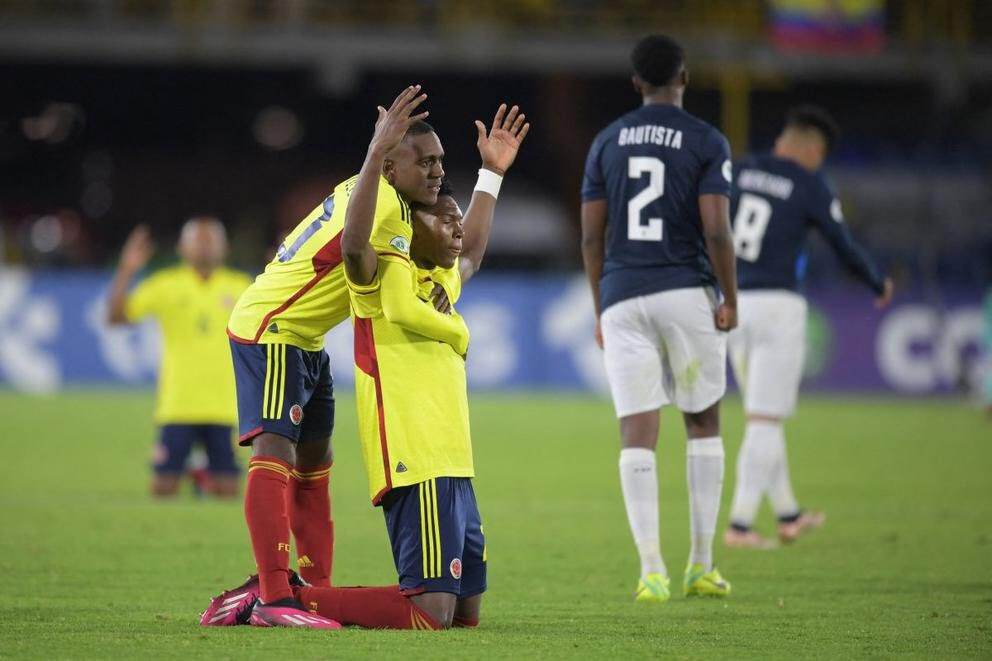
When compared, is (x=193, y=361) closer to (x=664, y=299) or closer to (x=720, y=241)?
(x=664, y=299)

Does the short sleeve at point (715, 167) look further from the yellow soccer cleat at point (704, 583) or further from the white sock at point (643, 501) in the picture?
the yellow soccer cleat at point (704, 583)

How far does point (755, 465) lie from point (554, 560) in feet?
4.54

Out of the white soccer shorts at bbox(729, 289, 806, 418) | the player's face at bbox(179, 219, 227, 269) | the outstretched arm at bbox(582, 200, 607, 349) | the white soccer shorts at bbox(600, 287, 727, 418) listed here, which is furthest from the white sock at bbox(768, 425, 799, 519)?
the player's face at bbox(179, 219, 227, 269)

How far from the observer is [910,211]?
3102 centimetres

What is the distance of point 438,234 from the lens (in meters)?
5.75

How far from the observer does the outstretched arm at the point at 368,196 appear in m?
5.37

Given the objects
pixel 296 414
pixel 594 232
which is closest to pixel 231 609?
pixel 296 414

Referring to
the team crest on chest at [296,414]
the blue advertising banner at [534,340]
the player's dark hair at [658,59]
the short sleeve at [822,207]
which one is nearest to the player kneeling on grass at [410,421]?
the team crest on chest at [296,414]

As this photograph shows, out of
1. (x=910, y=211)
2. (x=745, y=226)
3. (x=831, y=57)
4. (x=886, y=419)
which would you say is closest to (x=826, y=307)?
(x=886, y=419)

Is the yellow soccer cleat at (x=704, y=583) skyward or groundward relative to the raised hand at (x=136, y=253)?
groundward

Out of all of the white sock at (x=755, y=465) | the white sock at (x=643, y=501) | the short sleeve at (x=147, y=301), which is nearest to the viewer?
the white sock at (x=643, y=501)

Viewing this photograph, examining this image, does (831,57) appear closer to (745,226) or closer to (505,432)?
(505,432)

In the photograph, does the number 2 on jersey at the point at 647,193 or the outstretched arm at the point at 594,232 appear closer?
the number 2 on jersey at the point at 647,193

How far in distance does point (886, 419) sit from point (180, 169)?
21.1 m
